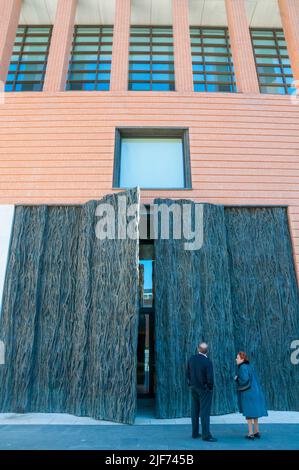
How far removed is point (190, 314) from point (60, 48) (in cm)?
982

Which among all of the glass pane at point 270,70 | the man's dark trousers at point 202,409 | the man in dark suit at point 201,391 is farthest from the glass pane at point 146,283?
the glass pane at point 270,70

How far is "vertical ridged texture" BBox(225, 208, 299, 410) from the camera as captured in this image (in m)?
7.30

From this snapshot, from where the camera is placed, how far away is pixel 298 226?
8336 mm

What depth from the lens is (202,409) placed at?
5.07 meters

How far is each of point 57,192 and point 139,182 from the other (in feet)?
7.89

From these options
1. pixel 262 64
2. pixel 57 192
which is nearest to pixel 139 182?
pixel 57 192

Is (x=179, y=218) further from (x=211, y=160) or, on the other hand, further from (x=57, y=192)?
(x=57, y=192)

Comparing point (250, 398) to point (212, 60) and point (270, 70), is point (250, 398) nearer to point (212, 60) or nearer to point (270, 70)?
point (270, 70)

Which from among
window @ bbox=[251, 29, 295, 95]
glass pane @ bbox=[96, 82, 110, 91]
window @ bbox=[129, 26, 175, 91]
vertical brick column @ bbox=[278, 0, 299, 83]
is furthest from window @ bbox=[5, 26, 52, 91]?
vertical brick column @ bbox=[278, 0, 299, 83]

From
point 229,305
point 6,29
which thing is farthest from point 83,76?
point 229,305

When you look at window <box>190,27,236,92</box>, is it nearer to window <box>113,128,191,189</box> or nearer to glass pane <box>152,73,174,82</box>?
glass pane <box>152,73,174,82</box>

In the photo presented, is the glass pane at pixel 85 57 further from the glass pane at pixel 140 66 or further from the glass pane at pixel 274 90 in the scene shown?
the glass pane at pixel 274 90

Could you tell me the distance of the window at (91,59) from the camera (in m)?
10.9

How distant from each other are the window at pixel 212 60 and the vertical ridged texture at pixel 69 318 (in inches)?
249
